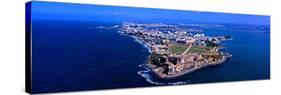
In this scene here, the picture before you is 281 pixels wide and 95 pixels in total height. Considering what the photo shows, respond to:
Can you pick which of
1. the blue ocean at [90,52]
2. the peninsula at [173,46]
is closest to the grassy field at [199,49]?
the peninsula at [173,46]

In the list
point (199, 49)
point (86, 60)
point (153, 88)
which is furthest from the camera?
point (199, 49)

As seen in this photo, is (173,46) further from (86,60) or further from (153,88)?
(86,60)

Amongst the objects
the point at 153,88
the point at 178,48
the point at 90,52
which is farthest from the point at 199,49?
the point at 90,52

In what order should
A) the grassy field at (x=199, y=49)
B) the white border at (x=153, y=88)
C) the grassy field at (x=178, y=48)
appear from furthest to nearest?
1. the grassy field at (x=199, y=49)
2. the grassy field at (x=178, y=48)
3. the white border at (x=153, y=88)

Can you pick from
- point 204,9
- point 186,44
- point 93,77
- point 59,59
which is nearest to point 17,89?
point 59,59

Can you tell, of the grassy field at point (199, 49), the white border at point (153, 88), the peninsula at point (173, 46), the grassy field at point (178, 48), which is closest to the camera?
the white border at point (153, 88)

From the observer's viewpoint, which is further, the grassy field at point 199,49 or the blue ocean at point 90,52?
the grassy field at point 199,49

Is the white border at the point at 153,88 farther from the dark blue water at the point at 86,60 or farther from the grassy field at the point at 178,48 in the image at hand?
the grassy field at the point at 178,48
